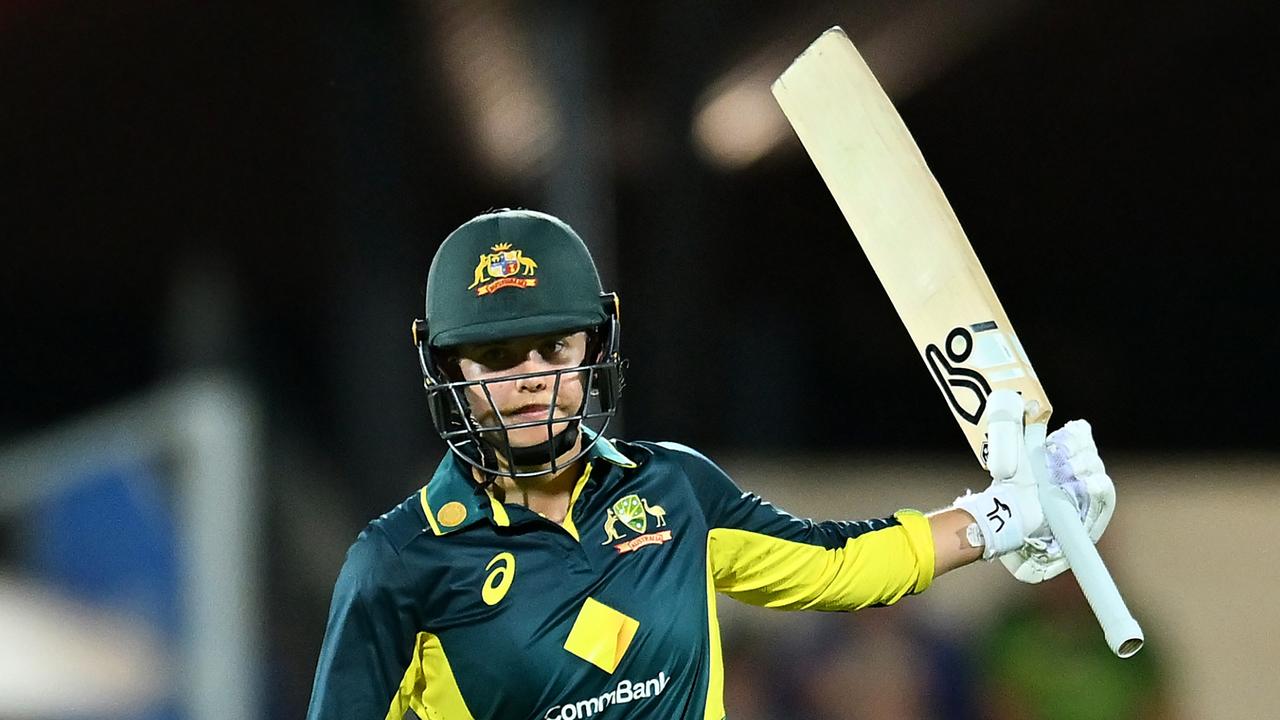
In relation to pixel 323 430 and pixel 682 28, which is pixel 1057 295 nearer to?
pixel 682 28

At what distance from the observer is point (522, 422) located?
4.83ft

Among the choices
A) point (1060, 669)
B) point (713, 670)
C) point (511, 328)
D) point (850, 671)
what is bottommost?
point (1060, 669)

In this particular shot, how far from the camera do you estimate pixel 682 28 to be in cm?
365

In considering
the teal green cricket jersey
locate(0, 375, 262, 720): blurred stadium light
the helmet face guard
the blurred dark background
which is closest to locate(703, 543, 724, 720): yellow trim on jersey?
the teal green cricket jersey

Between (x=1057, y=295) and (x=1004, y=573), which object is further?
(x=1057, y=295)

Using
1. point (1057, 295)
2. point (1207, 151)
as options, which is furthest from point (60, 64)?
point (1207, 151)

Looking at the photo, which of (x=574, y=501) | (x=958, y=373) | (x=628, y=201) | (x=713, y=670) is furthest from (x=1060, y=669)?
(x=574, y=501)

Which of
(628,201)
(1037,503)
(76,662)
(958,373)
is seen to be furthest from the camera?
(628,201)

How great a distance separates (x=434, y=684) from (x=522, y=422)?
0.27 meters

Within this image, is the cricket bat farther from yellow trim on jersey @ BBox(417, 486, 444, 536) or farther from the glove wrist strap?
yellow trim on jersey @ BBox(417, 486, 444, 536)

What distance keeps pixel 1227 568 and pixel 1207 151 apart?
102cm

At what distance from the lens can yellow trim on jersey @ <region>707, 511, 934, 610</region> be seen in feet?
5.34

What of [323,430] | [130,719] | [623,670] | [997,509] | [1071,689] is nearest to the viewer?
[623,670]

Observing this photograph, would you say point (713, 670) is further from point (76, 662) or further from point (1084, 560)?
point (76, 662)
